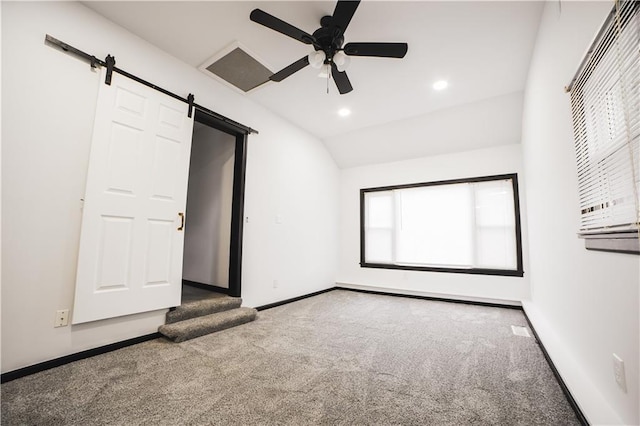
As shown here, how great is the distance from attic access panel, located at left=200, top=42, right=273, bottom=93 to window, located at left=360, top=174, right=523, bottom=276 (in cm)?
303

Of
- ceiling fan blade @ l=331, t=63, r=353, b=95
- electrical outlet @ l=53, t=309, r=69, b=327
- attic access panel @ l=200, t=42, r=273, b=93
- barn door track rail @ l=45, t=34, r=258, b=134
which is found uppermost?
attic access panel @ l=200, t=42, r=273, b=93

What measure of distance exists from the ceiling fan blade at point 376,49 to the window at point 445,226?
2.98 m

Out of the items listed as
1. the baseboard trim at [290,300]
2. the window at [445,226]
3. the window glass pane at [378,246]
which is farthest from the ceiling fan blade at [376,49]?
the window glass pane at [378,246]

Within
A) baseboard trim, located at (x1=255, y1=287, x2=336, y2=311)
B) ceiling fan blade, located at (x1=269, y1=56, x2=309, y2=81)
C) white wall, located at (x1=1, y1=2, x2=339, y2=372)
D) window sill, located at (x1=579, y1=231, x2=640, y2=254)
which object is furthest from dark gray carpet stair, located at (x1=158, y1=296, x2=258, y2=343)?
window sill, located at (x1=579, y1=231, x2=640, y2=254)

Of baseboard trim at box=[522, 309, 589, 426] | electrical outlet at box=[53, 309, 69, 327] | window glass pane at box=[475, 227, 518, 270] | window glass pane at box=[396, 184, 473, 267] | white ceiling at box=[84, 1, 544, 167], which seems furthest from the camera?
window glass pane at box=[396, 184, 473, 267]

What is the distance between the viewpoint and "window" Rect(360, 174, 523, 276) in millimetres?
4098

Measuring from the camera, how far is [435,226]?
4.67 metres

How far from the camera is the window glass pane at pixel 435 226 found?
4.41 metres

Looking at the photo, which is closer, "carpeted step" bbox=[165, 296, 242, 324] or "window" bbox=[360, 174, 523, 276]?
"carpeted step" bbox=[165, 296, 242, 324]

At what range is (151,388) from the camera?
167cm

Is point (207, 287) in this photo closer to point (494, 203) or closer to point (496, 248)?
point (496, 248)

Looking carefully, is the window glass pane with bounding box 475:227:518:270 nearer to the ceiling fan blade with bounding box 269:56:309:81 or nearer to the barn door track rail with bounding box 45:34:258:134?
the ceiling fan blade with bounding box 269:56:309:81

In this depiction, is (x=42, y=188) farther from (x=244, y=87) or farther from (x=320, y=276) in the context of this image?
(x=320, y=276)

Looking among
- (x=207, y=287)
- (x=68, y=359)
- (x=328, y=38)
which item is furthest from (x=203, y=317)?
(x=328, y=38)
